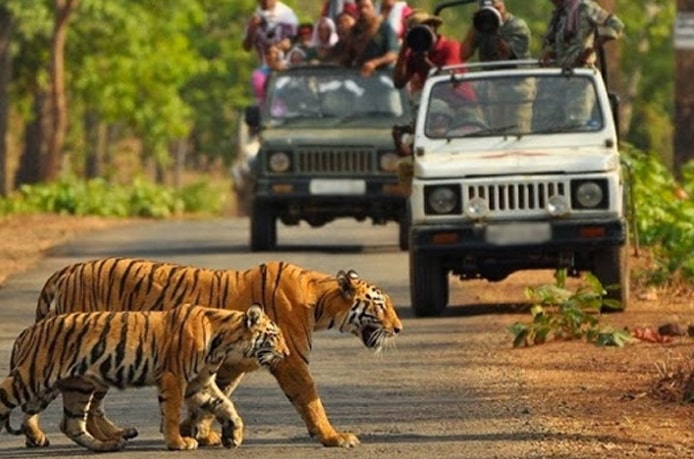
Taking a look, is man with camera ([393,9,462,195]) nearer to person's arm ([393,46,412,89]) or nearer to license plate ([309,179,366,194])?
person's arm ([393,46,412,89])

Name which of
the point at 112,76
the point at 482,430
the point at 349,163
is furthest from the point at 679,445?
the point at 112,76

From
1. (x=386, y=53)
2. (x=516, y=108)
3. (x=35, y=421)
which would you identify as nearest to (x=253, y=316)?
(x=35, y=421)

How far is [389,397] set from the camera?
13484 mm

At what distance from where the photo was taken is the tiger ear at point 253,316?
11.1m

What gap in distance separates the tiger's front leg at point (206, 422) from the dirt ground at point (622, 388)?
56.7 inches

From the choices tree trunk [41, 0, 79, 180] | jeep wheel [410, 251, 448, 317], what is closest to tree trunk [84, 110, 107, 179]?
tree trunk [41, 0, 79, 180]

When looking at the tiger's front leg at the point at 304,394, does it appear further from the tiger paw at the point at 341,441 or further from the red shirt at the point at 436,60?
the red shirt at the point at 436,60

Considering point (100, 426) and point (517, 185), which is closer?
point (100, 426)

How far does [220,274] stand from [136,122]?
42.8 metres

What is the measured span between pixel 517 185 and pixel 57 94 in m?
28.5

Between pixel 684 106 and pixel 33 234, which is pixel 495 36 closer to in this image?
pixel 684 106

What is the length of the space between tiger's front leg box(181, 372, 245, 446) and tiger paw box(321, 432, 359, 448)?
1.64 feet

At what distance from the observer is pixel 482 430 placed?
12.0 m

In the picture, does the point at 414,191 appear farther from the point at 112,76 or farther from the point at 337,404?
the point at 112,76
